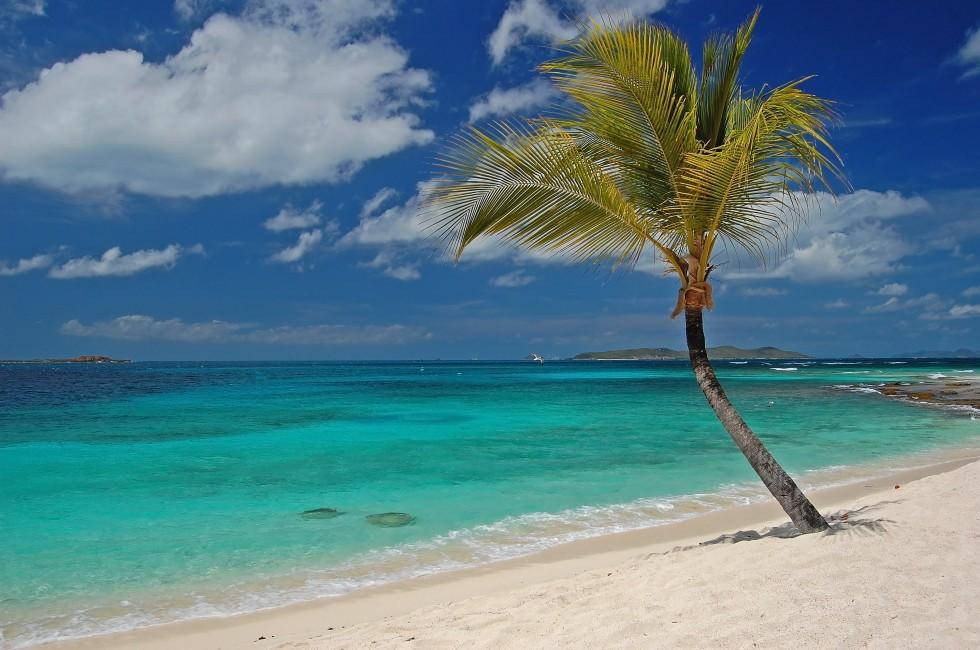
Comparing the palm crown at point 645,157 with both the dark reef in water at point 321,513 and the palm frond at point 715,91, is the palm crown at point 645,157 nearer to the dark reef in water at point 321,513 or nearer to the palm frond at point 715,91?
the palm frond at point 715,91

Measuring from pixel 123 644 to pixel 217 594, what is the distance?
111 cm

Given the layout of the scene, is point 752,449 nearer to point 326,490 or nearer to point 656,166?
point 656,166

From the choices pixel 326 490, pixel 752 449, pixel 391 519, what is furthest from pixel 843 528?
pixel 326 490

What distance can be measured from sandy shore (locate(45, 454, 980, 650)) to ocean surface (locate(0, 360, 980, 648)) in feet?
2.34

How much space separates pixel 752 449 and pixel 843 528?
3.18 ft

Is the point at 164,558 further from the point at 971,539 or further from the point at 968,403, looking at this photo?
the point at 968,403

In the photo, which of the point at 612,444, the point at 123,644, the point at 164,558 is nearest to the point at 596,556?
the point at 123,644

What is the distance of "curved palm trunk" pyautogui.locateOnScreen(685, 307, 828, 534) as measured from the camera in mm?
5496

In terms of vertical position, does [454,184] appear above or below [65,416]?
above

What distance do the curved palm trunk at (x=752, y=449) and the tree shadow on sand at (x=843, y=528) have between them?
0.59 ft

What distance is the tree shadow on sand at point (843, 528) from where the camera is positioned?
517cm

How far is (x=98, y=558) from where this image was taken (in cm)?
707

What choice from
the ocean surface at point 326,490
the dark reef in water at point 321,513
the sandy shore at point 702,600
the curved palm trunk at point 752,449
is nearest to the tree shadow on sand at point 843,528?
the sandy shore at point 702,600

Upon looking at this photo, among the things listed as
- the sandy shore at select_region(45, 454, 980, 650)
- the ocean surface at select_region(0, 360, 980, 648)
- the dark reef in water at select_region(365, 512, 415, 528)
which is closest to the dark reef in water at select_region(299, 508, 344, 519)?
the ocean surface at select_region(0, 360, 980, 648)
